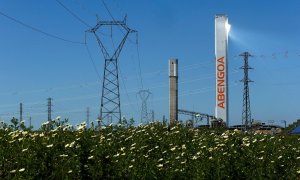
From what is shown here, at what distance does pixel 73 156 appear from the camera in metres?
9.87

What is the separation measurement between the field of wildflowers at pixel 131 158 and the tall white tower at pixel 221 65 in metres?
46.0

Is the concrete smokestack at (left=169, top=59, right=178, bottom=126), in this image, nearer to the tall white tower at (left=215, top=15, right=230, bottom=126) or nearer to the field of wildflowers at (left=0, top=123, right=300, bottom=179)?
the tall white tower at (left=215, top=15, right=230, bottom=126)

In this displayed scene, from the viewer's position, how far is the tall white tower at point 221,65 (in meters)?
60.5

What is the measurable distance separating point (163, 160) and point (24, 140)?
3.08 meters

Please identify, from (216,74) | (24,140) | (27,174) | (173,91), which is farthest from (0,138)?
(216,74)

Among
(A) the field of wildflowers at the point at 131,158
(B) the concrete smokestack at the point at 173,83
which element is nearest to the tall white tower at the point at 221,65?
(B) the concrete smokestack at the point at 173,83

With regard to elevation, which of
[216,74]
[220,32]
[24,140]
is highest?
[220,32]

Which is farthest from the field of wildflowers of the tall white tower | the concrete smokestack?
the tall white tower

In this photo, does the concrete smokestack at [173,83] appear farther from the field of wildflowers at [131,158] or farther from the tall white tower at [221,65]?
the field of wildflowers at [131,158]

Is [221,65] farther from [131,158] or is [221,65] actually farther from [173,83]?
[131,158]

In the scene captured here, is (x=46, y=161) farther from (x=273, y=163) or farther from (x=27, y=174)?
(x=273, y=163)

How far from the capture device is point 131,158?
34.5 ft

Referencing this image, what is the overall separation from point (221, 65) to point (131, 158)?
51680 mm

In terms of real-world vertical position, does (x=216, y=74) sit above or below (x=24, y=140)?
above
